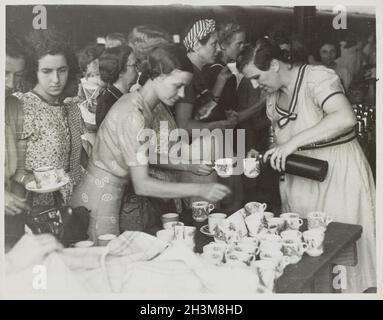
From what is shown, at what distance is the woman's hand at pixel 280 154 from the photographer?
6.70 feet

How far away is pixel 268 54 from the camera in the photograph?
2.04m

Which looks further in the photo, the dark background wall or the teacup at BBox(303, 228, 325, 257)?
the dark background wall

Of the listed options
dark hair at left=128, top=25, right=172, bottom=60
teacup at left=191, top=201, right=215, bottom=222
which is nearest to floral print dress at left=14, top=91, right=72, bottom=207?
dark hair at left=128, top=25, right=172, bottom=60

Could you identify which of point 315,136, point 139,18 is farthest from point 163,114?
point 315,136

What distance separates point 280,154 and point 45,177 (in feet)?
3.03

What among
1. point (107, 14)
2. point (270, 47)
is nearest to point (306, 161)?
point (270, 47)

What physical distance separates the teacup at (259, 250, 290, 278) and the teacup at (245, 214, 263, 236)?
0.33ft

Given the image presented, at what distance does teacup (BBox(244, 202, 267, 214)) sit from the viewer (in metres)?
2.04

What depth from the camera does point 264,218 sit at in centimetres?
204

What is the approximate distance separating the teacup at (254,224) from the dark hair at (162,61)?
2.10ft

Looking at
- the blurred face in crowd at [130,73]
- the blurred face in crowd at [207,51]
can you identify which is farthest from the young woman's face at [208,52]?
the blurred face in crowd at [130,73]

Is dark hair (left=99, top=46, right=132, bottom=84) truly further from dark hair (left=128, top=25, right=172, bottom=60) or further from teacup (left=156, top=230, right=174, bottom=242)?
teacup (left=156, top=230, right=174, bottom=242)
